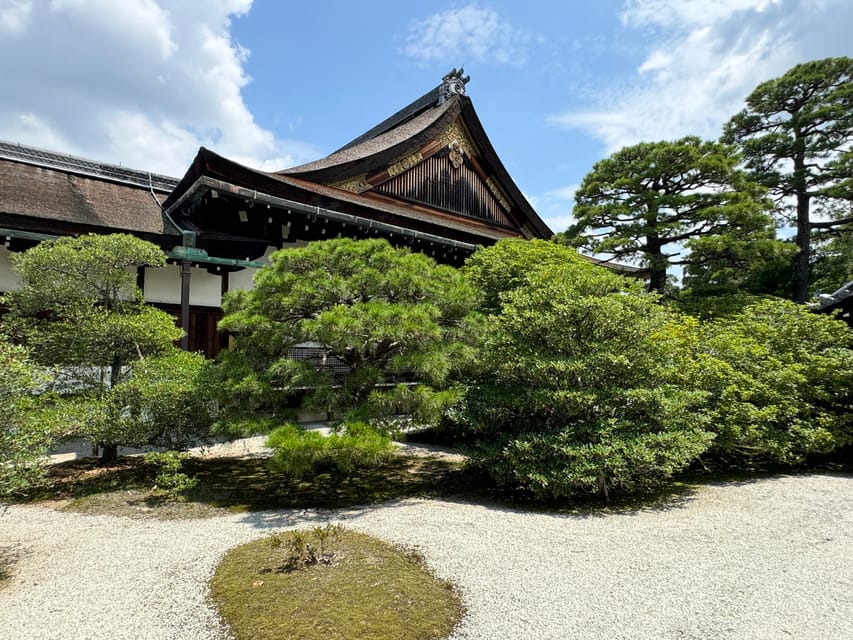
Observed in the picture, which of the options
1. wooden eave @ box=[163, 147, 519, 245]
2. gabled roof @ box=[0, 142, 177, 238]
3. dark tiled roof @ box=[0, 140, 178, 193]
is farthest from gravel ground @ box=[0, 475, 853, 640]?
dark tiled roof @ box=[0, 140, 178, 193]

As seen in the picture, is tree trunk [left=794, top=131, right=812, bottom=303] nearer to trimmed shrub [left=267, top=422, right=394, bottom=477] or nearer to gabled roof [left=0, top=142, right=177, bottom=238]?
trimmed shrub [left=267, top=422, right=394, bottom=477]

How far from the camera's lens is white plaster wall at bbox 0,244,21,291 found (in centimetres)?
657

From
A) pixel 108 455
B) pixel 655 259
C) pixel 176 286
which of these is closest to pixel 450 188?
pixel 655 259

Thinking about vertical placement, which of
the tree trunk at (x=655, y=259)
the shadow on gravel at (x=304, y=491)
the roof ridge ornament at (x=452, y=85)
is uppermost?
the roof ridge ornament at (x=452, y=85)

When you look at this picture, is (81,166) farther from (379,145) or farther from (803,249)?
(803,249)

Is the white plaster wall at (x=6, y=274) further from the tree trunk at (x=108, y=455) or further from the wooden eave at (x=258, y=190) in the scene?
the tree trunk at (x=108, y=455)

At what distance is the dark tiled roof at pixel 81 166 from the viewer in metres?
8.37

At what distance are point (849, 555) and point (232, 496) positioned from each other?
5.53m

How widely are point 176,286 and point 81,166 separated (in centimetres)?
332

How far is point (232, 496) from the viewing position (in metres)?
4.96

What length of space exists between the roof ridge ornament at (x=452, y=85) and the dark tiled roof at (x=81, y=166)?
340 inches

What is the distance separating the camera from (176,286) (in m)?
7.98

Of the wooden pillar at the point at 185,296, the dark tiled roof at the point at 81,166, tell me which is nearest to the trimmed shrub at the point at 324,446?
the wooden pillar at the point at 185,296

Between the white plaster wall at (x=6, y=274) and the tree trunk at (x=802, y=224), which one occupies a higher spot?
the tree trunk at (x=802, y=224)
